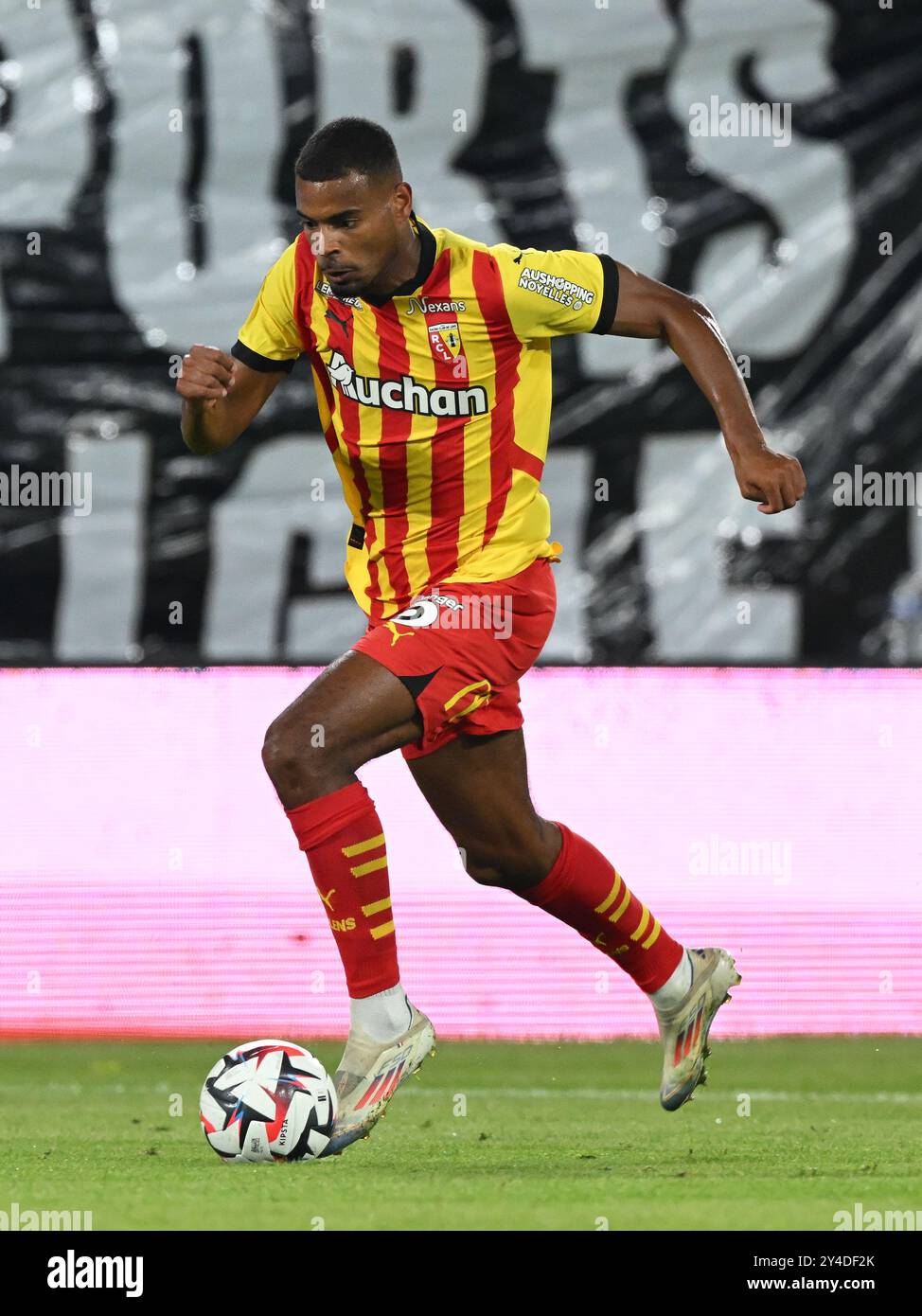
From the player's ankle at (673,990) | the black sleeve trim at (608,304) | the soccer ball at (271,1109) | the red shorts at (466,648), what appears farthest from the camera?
the player's ankle at (673,990)

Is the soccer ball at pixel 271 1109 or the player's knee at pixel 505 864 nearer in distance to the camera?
the soccer ball at pixel 271 1109

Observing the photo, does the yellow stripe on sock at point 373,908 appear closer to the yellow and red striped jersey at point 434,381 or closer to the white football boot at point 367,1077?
the white football boot at point 367,1077

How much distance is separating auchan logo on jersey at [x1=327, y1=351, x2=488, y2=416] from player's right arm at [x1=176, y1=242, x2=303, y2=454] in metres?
0.14

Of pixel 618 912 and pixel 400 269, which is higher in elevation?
pixel 400 269

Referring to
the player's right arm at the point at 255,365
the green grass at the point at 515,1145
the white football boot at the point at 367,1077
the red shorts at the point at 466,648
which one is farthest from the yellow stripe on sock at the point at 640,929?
the player's right arm at the point at 255,365

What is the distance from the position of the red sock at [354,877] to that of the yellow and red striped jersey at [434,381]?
2.18ft

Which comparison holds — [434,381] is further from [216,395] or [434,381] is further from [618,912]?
[618,912]

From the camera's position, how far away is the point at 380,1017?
163 inches

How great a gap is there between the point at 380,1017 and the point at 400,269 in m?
1.60

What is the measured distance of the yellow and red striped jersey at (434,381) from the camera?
452 cm

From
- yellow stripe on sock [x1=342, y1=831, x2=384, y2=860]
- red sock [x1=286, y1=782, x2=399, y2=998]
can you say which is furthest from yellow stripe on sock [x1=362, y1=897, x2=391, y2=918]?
yellow stripe on sock [x1=342, y1=831, x2=384, y2=860]

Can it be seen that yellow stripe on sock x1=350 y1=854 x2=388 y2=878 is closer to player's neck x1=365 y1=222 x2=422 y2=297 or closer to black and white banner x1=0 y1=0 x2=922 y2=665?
player's neck x1=365 y1=222 x2=422 y2=297

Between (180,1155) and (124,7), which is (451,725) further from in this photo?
(124,7)

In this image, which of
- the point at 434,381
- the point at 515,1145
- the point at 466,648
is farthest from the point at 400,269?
the point at 515,1145
